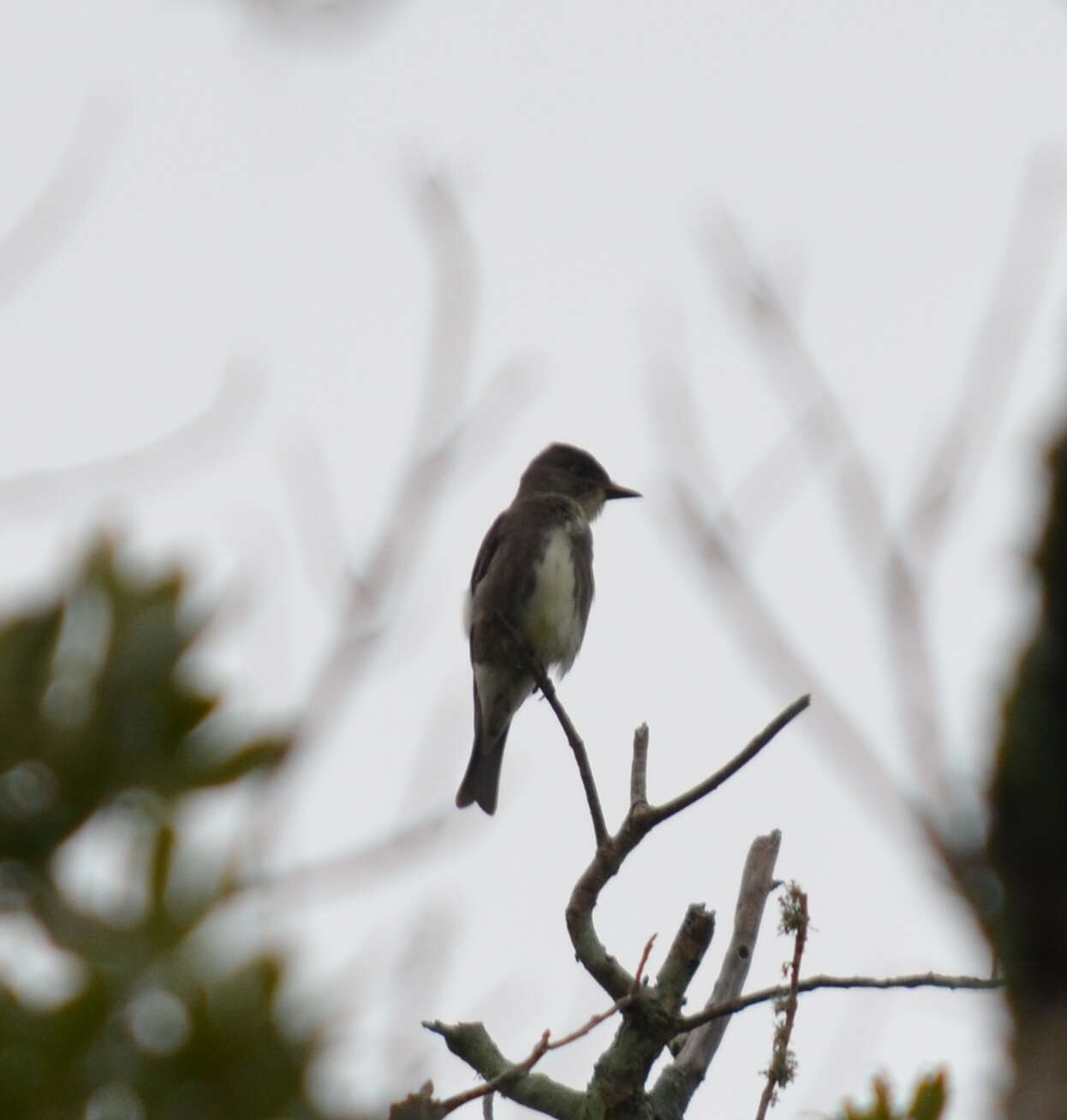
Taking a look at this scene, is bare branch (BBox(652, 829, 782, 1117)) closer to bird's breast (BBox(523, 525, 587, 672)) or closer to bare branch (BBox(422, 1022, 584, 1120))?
bare branch (BBox(422, 1022, 584, 1120))

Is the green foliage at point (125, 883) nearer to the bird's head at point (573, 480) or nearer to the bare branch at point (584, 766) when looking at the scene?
the bare branch at point (584, 766)

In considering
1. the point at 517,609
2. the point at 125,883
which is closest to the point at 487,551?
the point at 517,609

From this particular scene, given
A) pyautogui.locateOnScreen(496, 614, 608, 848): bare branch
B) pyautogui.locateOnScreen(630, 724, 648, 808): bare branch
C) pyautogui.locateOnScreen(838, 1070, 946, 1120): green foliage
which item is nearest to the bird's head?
pyautogui.locateOnScreen(496, 614, 608, 848): bare branch

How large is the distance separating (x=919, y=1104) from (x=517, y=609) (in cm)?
502

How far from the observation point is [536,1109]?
382 cm

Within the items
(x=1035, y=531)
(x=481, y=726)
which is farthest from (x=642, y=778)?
(x=481, y=726)

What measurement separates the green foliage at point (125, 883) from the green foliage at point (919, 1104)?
4.20ft

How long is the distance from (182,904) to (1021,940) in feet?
5.24

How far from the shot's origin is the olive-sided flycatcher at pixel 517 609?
7.95 metres

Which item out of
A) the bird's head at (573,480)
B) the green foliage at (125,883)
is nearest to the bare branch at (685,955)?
the green foliage at (125,883)

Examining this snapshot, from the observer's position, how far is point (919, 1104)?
3.07 meters

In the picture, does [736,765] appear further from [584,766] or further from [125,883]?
[125,883]

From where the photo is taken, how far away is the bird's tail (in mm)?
8031

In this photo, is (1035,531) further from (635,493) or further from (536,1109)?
(635,493)
